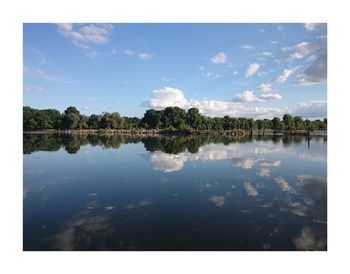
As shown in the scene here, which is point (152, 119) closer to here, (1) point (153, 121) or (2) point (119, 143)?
(1) point (153, 121)

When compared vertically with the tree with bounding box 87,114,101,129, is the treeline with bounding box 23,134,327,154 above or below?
below

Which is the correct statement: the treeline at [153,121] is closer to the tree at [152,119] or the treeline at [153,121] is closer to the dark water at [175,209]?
the tree at [152,119]

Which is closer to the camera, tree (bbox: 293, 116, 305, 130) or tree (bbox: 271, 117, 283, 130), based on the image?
tree (bbox: 293, 116, 305, 130)

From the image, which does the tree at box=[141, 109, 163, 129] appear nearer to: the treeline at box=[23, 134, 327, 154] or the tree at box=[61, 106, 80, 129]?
the tree at box=[61, 106, 80, 129]

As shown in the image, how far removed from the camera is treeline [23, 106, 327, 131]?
9938 cm

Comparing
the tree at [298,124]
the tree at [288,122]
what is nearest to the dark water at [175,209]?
the tree at [288,122]

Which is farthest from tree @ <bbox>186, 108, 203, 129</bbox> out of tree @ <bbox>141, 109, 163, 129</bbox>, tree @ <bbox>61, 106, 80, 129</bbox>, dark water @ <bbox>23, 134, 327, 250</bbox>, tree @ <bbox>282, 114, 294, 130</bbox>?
dark water @ <bbox>23, 134, 327, 250</bbox>

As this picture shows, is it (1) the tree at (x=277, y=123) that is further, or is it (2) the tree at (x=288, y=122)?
(1) the tree at (x=277, y=123)

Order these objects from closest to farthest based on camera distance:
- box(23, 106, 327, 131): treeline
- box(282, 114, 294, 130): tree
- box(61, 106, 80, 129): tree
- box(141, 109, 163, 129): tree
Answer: box(61, 106, 80, 129): tree → box(23, 106, 327, 131): treeline → box(141, 109, 163, 129): tree → box(282, 114, 294, 130): tree

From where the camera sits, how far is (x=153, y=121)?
112125 mm

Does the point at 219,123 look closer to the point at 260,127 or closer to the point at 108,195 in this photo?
the point at 260,127

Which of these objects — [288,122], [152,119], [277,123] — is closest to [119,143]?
[152,119]

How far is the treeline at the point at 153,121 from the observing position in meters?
99.4

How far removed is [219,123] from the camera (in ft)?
381
